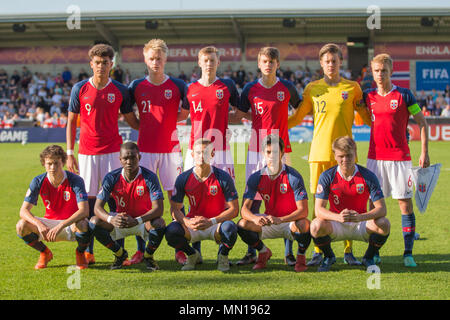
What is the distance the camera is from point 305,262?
4.90 meters

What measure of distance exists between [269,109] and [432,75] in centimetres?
2591

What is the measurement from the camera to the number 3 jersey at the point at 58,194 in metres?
5.02

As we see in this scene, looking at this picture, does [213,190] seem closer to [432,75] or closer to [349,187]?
[349,187]

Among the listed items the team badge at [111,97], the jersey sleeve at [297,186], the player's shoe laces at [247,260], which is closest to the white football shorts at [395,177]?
the jersey sleeve at [297,186]

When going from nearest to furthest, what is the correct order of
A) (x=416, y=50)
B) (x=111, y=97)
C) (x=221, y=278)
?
(x=221, y=278)
(x=111, y=97)
(x=416, y=50)

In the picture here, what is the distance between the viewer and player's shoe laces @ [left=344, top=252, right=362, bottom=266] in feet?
16.5

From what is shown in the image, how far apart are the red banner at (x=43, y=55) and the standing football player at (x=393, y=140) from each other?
90.6 feet

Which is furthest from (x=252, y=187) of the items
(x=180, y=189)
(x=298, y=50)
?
(x=298, y=50)

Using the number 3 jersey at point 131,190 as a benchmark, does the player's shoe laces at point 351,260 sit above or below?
below

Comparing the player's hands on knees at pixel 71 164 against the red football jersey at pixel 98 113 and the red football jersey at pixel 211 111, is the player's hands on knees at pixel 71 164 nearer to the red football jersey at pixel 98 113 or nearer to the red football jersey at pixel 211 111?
the red football jersey at pixel 98 113

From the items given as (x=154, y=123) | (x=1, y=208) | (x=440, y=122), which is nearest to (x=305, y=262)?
(x=154, y=123)

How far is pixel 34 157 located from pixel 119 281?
12.1m

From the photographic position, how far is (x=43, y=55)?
31047 millimetres

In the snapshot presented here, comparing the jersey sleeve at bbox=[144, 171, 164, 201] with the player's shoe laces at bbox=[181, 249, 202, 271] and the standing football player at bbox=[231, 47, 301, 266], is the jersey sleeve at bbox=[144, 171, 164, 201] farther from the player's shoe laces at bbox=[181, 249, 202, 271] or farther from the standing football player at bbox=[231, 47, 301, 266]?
the standing football player at bbox=[231, 47, 301, 266]
